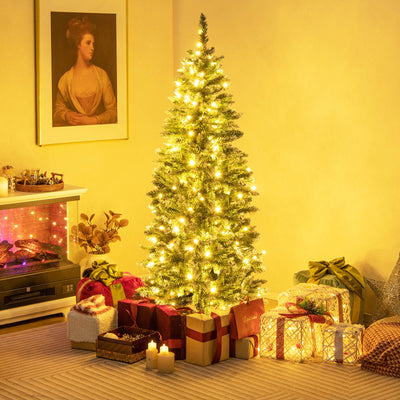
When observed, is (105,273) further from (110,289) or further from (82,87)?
(82,87)

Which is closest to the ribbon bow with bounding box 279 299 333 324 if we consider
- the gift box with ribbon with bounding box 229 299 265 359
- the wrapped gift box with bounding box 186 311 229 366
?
the gift box with ribbon with bounding box 229 299 265 359

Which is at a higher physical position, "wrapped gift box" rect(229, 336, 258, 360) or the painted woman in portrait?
the painted woman in portrait

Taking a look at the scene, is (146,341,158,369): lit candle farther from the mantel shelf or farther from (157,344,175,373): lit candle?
the mantel shelf

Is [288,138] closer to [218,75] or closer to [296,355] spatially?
[218,75]

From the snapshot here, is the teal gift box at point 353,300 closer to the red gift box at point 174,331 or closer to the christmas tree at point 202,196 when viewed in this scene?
the christmas tree at point 202,196

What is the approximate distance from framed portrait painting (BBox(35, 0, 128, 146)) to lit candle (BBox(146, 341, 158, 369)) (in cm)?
199

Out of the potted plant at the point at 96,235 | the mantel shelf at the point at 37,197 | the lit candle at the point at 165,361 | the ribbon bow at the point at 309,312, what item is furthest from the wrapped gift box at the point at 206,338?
the potted plant at the point at 96,235

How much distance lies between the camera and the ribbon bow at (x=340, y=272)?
16.5 feet

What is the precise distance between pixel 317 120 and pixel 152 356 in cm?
219

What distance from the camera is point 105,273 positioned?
5.03m

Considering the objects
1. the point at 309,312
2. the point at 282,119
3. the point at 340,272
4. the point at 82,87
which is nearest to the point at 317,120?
the point at 282,119

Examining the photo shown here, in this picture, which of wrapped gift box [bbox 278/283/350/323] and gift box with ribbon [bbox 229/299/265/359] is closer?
gift box with ribbon [bbox 229/299/265/359]

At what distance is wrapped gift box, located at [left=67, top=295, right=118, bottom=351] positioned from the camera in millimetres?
4605

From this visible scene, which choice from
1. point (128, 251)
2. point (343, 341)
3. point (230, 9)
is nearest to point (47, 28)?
point (230, 9)
